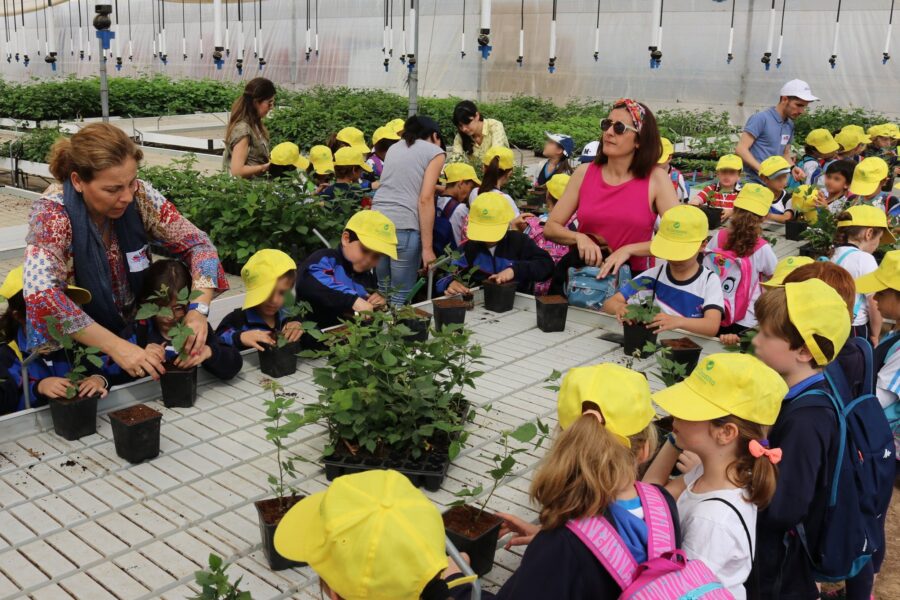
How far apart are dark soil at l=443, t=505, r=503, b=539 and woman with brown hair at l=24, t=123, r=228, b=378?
1.33 metres

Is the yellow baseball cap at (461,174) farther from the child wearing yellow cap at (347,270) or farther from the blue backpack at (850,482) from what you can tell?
the blue backpack at (850,482)

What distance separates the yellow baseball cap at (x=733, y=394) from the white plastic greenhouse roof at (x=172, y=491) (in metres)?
0.67

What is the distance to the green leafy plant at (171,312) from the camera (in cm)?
317

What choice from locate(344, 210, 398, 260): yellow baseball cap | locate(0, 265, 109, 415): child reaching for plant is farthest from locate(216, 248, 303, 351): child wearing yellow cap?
locate(0, 265, 109, 415): child reaching for plant

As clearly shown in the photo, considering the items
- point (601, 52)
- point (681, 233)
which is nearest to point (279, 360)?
point (681, 233)

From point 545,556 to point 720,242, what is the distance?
149 inches

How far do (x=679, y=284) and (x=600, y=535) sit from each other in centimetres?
263

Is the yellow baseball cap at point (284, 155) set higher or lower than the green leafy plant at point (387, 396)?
higher

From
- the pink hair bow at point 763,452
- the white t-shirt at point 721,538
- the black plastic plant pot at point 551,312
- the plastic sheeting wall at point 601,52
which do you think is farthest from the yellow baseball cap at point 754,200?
the plastic sheeting wall at point 601,52

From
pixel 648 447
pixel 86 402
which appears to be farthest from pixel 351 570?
pixel 86 402

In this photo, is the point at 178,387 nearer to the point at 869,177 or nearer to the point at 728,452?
the point at 728,452

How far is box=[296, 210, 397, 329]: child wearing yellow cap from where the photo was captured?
4215 millimetres

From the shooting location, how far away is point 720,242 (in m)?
5.31

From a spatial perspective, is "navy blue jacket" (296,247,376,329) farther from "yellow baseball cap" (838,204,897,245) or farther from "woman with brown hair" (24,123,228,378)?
"yellow baseball cap" (838,204,897,245)
